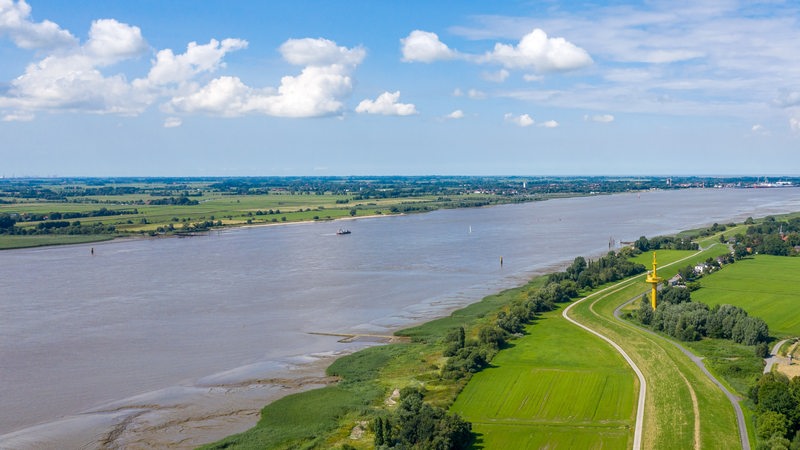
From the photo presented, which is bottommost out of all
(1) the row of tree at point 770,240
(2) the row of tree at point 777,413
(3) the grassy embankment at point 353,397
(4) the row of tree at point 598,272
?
Answer: (3) the grassy embankment at point 353,397

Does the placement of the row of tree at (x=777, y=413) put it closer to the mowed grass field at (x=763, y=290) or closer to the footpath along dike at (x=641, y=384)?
the footpath along dike at (x=641, y=384)

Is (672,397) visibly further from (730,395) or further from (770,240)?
(770,240)

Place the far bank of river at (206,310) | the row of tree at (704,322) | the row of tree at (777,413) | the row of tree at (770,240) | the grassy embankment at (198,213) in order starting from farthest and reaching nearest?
the grassy embankment at (198,213) → the row of tree at (770,240) → the row of tree at (704,322) → the far bank of river at (206,310) → the row of tree at (777,413)

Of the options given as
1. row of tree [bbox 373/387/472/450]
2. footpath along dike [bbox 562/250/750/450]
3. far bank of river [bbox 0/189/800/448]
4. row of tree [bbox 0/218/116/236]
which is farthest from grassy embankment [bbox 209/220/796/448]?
row of tree [bbox 0/218/116/236]

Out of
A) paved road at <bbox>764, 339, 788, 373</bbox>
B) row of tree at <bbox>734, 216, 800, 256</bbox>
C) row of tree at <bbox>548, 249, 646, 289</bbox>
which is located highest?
row of tree at <bbox>734, 216, 800, 256</bbox>

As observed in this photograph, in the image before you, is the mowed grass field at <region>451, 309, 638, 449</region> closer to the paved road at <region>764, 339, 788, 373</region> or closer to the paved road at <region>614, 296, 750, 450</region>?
the paved road at <region>614, 296, 750, 450</region>

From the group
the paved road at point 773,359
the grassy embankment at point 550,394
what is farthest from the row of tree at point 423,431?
the paved road at point 773,359

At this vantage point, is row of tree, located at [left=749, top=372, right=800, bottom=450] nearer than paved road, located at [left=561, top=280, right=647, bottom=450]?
Yes
